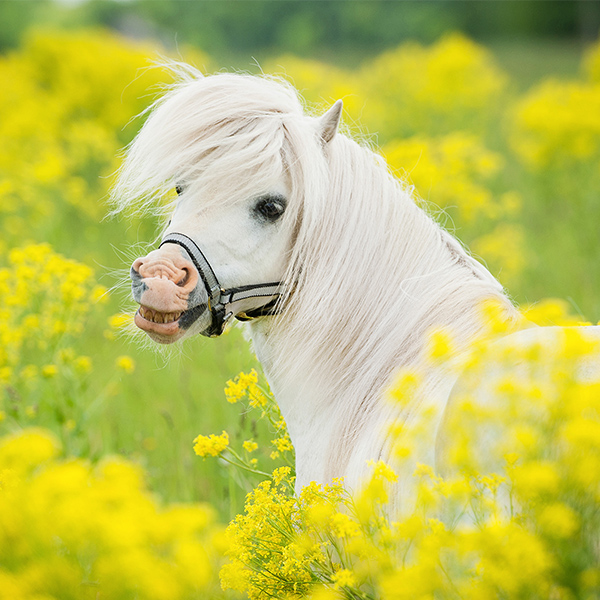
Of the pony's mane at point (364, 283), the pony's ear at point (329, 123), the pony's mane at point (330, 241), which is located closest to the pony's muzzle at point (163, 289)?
the pony's mane at point (330, 241)

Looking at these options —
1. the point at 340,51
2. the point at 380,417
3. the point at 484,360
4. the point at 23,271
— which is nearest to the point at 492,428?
the point at 484,360

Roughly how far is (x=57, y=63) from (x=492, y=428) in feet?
53.1

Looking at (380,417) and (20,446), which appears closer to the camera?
(20,446)

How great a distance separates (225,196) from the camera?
5.86 ft

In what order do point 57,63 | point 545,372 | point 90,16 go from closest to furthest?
point 545,372
point 57,63
point 90,16

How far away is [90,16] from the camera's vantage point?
30438mm

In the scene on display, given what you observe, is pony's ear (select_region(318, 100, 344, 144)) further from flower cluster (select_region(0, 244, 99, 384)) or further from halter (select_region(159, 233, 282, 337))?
flower cluster (select_region(0, 244, 99, 384))

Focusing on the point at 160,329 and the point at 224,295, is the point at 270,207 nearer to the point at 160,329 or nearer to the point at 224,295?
the point at 224,295

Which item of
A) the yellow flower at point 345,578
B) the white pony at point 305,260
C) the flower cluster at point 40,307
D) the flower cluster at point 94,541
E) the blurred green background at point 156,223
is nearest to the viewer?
the flower cluster at point 94,541

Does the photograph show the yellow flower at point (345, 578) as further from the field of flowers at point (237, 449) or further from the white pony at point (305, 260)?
the white pony at point (305, 260)

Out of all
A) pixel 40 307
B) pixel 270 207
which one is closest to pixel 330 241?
pixel 270 207

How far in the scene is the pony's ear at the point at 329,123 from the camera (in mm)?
1817

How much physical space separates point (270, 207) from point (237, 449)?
4.48 feet

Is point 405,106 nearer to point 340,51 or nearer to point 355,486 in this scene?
point 355,486
